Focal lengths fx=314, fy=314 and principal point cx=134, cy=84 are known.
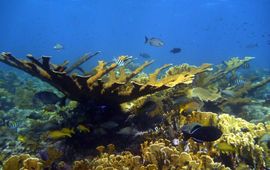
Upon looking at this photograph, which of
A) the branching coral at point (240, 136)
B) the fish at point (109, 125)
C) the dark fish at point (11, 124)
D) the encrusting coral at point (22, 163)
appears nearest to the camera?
the encrusting coral at point (22, 163)

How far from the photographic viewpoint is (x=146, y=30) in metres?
140

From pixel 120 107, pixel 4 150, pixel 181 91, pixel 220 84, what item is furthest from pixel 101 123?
pixel 220 84

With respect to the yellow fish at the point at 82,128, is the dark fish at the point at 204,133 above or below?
below

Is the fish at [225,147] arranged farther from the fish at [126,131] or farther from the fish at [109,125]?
the fish at [109,125]

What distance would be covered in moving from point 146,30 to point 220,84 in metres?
132

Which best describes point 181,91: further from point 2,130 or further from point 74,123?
point 2,130

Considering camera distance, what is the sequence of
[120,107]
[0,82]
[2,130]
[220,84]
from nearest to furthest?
1. [120,107]
2. [2,130]
3. [220,84]
4. [0,82]

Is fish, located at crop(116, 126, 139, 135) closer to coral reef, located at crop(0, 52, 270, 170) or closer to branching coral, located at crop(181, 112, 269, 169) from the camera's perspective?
coral reef, located at crop(0, 52, 270, 170)

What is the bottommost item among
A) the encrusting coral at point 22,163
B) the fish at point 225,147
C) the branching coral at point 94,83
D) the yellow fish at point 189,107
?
the encrusting coral at point 22,163

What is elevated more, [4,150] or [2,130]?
[2,130]

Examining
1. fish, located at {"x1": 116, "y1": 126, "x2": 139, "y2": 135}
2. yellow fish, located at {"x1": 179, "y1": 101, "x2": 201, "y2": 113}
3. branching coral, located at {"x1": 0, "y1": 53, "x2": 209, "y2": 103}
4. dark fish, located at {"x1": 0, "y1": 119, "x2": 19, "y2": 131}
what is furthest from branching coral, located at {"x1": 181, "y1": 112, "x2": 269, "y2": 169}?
dark fish, located at {"x1": 0, "y1": 119, "x2": 19, "y2": 131}

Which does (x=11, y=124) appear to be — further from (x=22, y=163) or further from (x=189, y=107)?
(x=189, y=107)

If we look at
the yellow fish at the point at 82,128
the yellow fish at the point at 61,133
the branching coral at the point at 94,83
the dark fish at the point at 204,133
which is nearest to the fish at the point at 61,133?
the yellow fish at the point at 61,133

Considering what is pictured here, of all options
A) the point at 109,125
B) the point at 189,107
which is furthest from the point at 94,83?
the point at 189,107
